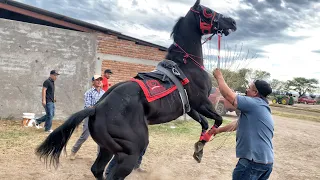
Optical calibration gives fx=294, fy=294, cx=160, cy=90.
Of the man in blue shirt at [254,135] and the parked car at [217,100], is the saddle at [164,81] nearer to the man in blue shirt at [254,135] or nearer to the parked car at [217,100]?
the parked car at [217,100]

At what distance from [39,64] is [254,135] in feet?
31.2

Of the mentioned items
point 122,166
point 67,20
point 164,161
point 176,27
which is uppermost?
point 67,20

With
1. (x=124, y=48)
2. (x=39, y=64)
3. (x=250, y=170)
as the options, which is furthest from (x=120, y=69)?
(x=250, y=170)

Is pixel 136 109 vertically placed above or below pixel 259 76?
below

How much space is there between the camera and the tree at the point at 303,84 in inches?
2862

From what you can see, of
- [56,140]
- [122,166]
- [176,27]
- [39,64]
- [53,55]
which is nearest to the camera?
[122,166]

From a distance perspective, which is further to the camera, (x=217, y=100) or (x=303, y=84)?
(x=303, y=84)

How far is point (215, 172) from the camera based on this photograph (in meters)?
6.18

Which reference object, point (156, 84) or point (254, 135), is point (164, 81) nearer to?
point (156, 84)

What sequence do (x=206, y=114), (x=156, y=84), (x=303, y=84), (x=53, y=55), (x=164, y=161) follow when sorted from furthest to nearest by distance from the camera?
(x=303, y=84), (x=53, y=55), (x=164, y=161), (x=206, y=114), (x=156, y=84)

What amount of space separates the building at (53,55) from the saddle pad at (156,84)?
7990 millimetres

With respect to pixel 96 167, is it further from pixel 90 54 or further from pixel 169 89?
pixel 90 54

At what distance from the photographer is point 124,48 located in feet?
41.2

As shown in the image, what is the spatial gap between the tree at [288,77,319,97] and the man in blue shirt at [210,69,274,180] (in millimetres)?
76597
